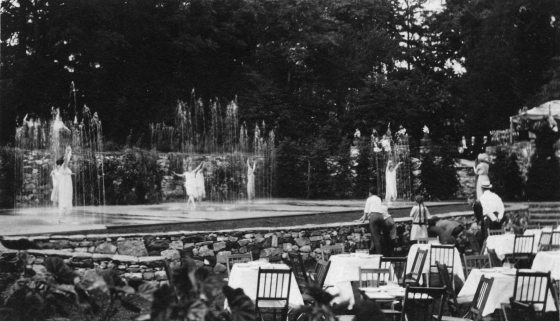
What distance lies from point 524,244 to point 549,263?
2.87 meters

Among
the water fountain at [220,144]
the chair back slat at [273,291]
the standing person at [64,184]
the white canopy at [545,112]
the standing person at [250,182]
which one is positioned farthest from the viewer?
the standing person at [250,182]

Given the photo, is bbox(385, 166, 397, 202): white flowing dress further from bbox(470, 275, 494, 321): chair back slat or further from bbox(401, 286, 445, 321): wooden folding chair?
bbox(401, 286, 445, 321): wooden folding chair

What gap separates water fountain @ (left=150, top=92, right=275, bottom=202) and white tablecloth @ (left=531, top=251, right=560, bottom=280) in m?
20.2

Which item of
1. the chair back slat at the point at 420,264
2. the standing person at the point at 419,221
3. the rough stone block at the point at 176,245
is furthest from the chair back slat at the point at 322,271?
the standing person at the point at 419,221

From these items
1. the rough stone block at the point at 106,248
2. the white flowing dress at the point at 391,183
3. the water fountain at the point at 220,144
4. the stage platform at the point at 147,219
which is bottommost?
the rough stone block at the point at 106,248

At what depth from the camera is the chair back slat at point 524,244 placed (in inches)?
504

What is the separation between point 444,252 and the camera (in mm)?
11039

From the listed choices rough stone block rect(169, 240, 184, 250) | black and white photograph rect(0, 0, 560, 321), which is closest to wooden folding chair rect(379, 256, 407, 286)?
black and white photograph rect(0, 0, 560, 321)

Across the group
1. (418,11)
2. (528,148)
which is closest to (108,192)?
(528,148)

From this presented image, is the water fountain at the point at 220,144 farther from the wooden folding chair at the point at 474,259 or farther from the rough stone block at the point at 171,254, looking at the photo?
the wooden folding chair at the point at 474,259

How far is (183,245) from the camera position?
1444 cm

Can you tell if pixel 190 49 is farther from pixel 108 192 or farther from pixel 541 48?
pixel 541 48

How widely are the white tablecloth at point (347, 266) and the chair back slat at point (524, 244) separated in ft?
11.4

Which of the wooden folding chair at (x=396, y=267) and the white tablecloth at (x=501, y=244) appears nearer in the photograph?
the wooden folding chair at (x=396, y=267)
